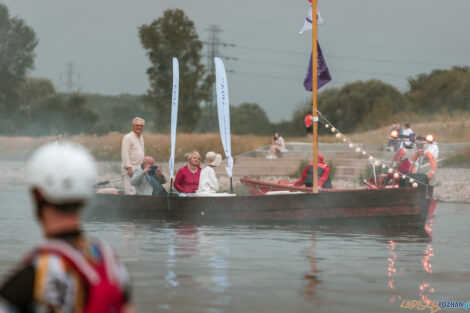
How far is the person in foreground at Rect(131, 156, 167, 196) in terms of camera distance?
1512 centimetres

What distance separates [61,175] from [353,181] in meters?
27.1

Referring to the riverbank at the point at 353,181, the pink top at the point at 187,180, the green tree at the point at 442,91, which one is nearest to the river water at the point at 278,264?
the pink top at the point at 187,180

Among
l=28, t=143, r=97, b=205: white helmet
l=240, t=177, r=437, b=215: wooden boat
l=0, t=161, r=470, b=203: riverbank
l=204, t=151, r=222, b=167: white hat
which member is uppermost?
l=28, t=143, r=97, b=205: white helmet

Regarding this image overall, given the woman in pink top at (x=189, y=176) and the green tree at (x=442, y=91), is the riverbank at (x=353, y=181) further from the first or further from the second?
the green tree at (x=442, y=91)

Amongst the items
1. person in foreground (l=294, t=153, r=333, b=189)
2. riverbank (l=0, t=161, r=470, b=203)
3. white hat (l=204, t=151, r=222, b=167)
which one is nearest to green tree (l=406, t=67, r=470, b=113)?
riverbank (l=0, t=161, r=470, b=203)

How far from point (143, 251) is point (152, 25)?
46643mm

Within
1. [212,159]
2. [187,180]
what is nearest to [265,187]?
[187,180]

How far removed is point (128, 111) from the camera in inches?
5064

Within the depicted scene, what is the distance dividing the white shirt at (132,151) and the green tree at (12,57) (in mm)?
53994

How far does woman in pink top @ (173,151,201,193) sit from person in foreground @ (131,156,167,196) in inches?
13.1

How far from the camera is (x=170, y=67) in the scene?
54281mm

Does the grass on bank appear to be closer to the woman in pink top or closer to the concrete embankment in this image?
the concrete embankment

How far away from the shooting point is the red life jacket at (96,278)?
7.58 ft

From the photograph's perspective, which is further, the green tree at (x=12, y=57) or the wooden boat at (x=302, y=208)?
the green tree at (x=12, y=57)
